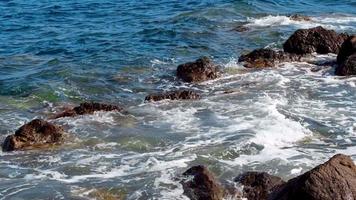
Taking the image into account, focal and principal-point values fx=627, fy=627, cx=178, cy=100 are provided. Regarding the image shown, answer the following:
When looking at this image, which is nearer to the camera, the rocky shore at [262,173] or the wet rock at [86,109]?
the rocky shore at [262,173]

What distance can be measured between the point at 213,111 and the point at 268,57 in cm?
510

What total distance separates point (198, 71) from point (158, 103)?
8.54 ft

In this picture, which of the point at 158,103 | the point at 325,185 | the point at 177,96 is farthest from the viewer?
the point at 177,96

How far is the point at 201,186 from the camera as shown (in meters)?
9.23

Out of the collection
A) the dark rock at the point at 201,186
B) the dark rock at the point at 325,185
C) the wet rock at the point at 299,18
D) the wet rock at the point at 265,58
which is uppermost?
the dark rock at the point at 325,185

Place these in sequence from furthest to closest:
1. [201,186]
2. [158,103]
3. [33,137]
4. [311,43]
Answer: [311,43], [158,103], [33,137], [201,186]

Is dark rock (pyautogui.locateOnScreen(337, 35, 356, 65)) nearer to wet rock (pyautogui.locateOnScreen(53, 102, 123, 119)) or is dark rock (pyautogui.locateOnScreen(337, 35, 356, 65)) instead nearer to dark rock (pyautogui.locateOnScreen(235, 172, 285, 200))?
wet rock (pyautogui.locateOnScreen(53, 102, 123, 119))

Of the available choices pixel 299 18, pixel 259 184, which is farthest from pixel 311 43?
pixel 259 184

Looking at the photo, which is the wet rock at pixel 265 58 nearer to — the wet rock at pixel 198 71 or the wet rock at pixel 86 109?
the wet rock at pixel 198 71

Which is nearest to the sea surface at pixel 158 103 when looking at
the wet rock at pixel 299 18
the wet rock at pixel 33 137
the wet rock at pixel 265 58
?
the wet rock at pixel 33 137

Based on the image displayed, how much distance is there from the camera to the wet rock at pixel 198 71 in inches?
664

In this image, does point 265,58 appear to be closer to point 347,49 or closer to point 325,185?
point 347,49

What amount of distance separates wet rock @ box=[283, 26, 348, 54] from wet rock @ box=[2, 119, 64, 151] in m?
9.46

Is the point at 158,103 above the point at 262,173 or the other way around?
the other way around
